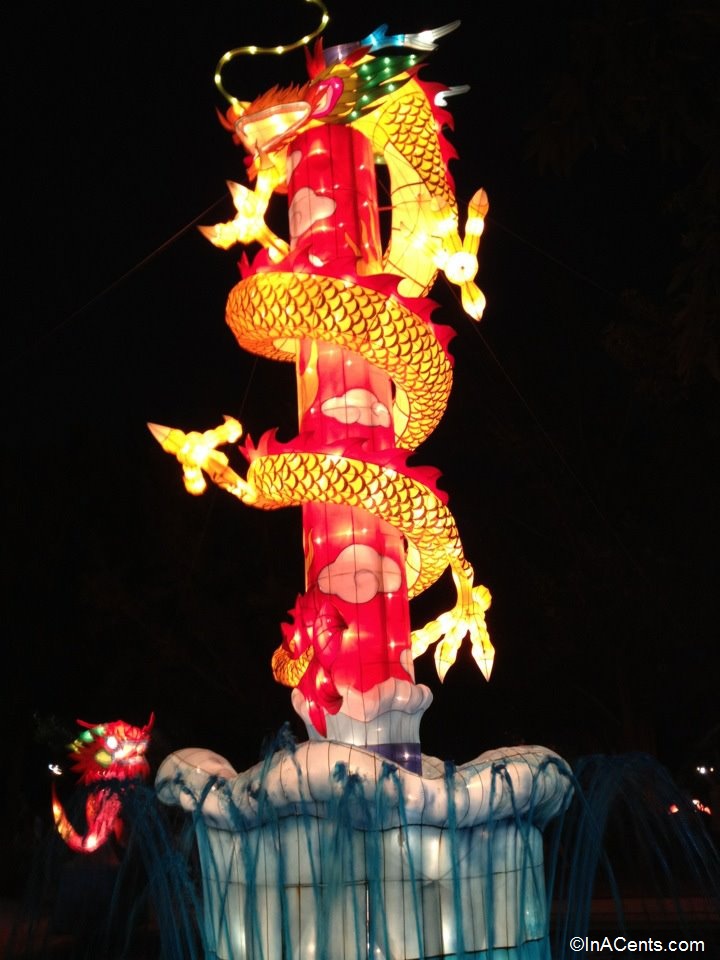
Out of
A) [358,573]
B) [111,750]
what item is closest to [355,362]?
[358,573]

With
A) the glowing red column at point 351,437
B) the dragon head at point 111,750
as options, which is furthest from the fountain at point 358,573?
the dragon head at point 111,750

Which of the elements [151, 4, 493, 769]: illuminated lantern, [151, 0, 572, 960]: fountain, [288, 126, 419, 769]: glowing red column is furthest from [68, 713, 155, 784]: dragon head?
[288, 126, 419, 769]: glowing red column

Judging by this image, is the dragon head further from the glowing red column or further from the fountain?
the glowing red column

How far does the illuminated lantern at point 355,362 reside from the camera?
25.9ft

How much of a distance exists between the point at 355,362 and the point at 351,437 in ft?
2.27

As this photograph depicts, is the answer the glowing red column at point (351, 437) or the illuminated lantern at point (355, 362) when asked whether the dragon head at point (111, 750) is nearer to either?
the illuminated lantern at point (355, 362)

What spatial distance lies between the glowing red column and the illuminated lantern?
0.01 meters

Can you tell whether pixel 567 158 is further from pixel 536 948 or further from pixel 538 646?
pixel 538 646

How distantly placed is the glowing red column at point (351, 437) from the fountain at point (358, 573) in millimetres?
17

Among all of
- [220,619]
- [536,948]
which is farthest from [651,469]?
[536,948]

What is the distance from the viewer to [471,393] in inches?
800

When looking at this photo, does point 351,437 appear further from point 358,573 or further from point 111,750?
point 111,750

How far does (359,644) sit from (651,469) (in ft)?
41.4

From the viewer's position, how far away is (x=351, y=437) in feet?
27.0
